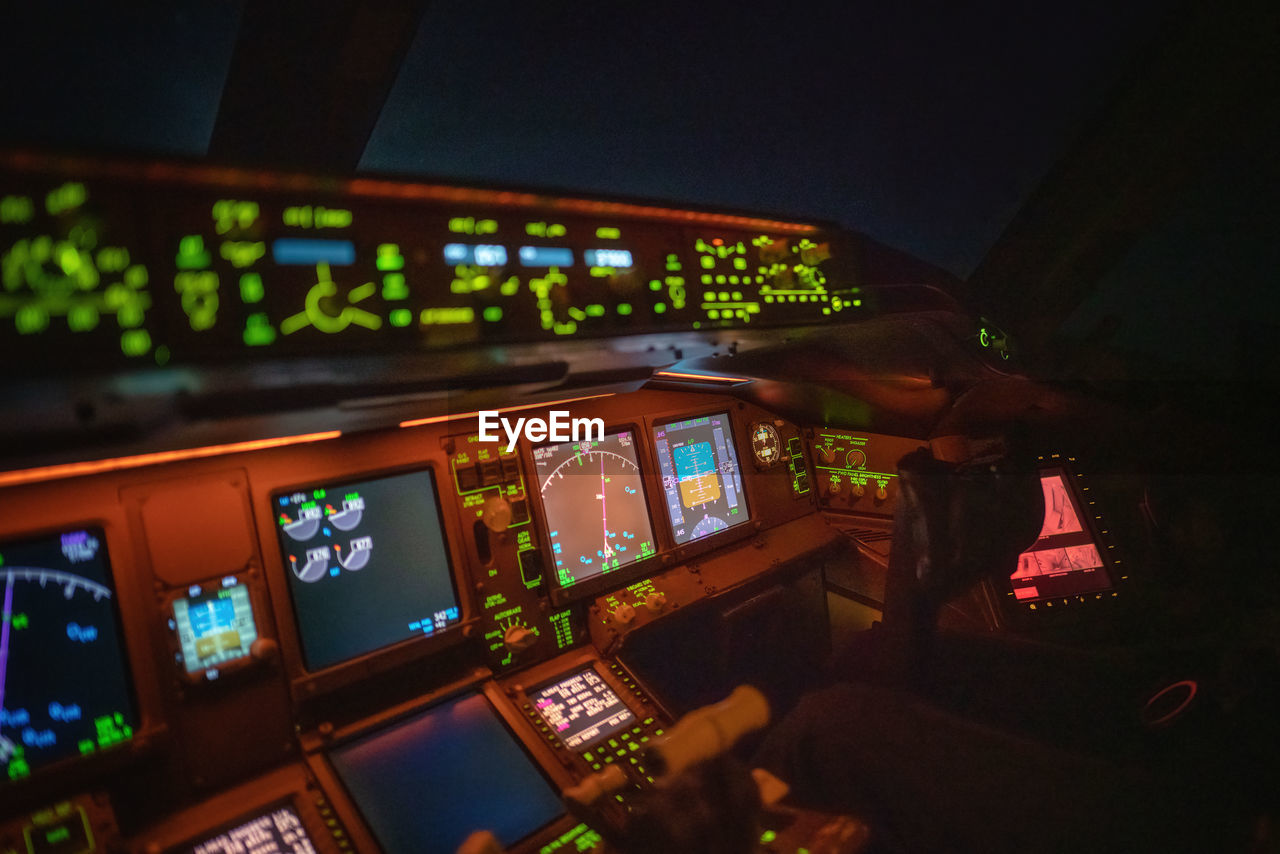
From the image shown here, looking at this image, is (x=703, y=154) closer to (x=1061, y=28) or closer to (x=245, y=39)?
(x=1061, y=28)

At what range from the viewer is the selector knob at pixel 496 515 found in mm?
2006

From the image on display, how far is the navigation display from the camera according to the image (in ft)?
4.33

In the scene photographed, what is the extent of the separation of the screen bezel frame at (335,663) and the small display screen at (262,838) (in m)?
0.26

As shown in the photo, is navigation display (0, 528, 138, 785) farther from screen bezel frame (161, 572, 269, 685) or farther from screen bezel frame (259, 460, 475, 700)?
screen bezel frame (259, 460, 475, 700)

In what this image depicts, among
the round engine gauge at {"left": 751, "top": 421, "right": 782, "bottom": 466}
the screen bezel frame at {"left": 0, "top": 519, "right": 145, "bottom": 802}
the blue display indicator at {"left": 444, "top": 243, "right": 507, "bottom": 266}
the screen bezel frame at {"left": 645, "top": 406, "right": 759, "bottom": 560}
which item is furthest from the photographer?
the round engine gauge at {"left": 751, "top": 421, "right": 782, "bottom": 466}

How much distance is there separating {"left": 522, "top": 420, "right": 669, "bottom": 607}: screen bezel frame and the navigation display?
1.08m

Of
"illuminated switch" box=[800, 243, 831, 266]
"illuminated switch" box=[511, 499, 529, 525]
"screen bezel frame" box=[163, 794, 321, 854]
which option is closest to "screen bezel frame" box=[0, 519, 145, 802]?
"screen bezel frame" box=[163, 794, 321, 854]

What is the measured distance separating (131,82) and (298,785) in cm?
167

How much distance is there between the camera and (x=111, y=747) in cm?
139

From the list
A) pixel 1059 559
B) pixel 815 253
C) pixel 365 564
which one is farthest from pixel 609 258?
pixel 1059 559

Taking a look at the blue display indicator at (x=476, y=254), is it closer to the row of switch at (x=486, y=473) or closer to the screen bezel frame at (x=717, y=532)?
the row of switch at (x=486, y=473)

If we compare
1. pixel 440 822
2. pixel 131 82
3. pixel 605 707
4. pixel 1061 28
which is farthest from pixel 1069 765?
pixel 131 82

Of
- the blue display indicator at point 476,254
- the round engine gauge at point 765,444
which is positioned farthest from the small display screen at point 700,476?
the blue display indicator at point 476,254

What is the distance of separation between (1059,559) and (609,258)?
6.91 feet
